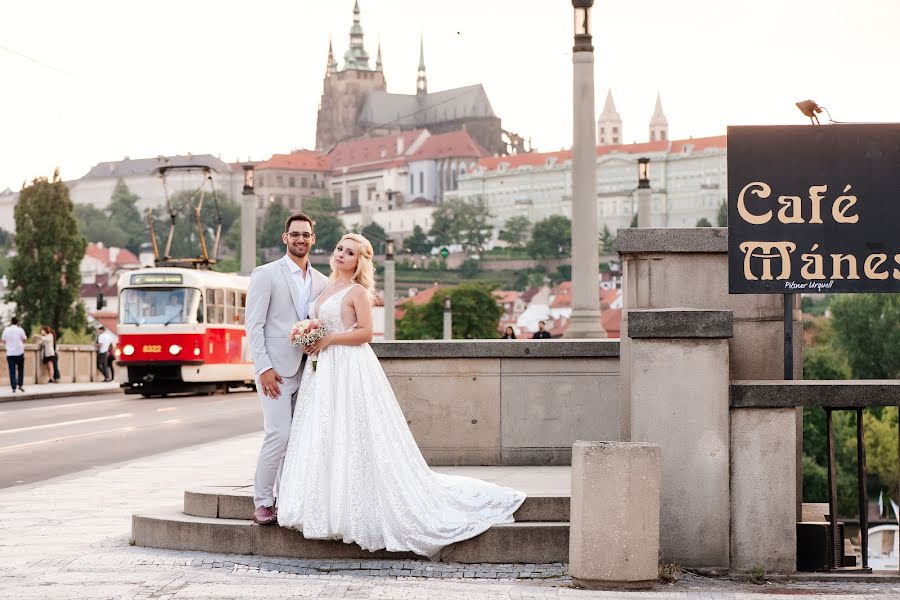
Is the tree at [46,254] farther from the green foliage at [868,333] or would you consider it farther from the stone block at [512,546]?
the stone block at [512,546]

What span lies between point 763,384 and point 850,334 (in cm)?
10237

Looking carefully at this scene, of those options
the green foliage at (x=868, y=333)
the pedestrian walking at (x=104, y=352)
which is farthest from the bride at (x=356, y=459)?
the green foliage at (x=868, y=333)

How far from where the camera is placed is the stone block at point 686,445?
26.6 feet

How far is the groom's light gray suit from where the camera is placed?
845 cm

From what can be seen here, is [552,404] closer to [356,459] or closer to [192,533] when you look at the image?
[356,459]

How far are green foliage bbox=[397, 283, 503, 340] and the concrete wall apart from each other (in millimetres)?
100760

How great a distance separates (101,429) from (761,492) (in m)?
15.2

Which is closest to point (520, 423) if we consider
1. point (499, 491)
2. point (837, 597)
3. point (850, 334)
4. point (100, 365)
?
point (499, 491)

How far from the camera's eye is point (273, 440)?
848 centimetres

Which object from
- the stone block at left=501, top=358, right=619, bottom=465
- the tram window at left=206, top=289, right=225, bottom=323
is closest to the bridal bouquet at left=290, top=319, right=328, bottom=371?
the stone block at left=501, top=358, right=619, bottom=465

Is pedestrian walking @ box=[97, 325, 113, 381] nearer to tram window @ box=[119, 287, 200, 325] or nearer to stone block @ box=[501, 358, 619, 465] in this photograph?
tram window @ box=[119, 287, 200, 325]

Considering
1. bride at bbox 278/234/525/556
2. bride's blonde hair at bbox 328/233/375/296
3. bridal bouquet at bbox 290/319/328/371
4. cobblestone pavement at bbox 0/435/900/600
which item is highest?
bride's blonde hair at bbox 328/233/375/296

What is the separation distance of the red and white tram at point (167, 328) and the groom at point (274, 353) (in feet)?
85.2

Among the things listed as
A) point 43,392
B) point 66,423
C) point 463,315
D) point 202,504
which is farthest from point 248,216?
point 463,315
